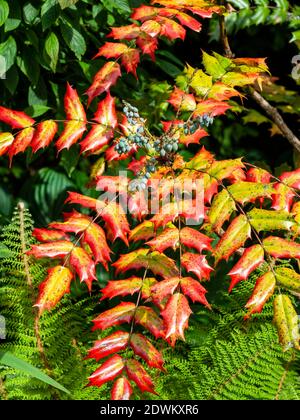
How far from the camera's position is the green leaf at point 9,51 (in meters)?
2.16

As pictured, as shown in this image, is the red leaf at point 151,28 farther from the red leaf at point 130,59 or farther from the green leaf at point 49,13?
Answer: the green leaf at point 49,13

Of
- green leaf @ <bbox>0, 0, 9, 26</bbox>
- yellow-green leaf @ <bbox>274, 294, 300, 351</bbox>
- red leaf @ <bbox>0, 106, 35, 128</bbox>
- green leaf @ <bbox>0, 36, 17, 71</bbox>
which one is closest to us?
yellow-green leaf @ <bbox>274, 294, 300, 351</bbox>

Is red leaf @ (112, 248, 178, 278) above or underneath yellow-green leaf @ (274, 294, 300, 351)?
underneath

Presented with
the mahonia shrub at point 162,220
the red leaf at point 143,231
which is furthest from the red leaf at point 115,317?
the red leaf at point 143,231

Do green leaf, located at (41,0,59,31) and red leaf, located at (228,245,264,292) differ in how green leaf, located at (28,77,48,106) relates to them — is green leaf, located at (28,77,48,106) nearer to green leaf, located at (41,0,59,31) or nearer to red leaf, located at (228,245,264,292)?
green leaf, located at (41,0,59,31)

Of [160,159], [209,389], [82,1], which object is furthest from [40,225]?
[209,389]

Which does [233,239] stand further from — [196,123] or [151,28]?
[151,28]

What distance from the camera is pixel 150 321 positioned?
1.52m

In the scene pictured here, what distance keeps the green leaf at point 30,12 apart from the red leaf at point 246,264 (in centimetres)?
118

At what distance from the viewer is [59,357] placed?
1.81 meters

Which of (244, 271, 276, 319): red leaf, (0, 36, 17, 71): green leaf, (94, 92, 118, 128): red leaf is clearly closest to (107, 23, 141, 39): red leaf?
(94, 92, 118, 128): red leaf

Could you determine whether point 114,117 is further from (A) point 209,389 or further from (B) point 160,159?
(A) point 209,389

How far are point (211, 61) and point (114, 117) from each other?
0.35 metres

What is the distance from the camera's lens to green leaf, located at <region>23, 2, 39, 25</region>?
2156 millimetres
